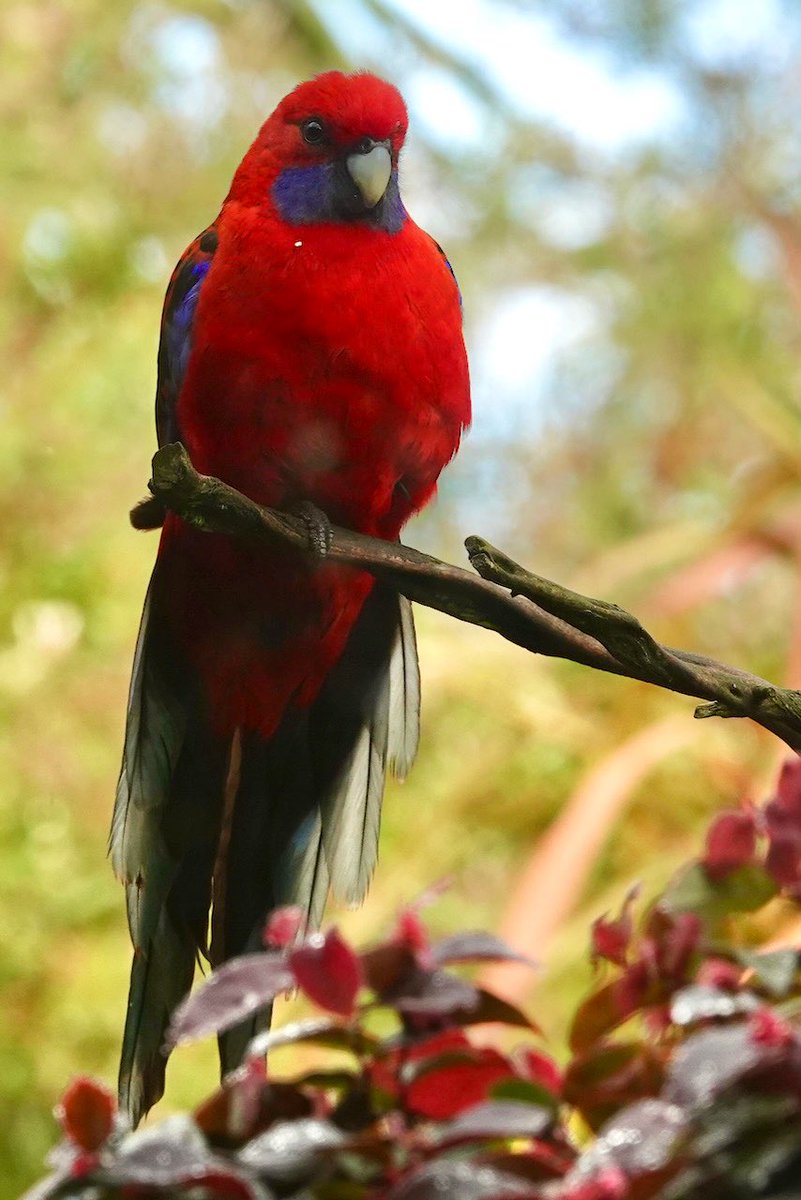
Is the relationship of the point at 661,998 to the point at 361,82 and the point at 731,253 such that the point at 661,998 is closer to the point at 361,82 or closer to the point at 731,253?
the point at 361,82

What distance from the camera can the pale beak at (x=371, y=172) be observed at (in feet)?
4.04

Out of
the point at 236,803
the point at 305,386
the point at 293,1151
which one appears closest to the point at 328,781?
the point at 236,803

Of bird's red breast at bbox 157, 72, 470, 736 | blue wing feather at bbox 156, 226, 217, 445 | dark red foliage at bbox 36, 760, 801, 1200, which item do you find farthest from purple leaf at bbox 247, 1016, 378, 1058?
blue wing feather at bbox 156, 226, 217, 445

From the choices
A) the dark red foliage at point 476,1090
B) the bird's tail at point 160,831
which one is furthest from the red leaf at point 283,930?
the bird's tail at point 160,831

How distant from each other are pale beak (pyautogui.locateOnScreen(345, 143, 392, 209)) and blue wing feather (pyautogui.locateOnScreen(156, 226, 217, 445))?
14 centimetres

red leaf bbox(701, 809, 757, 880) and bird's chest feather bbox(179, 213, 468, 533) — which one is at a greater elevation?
bird's chest feather bbox(179, 213, 468, 533)

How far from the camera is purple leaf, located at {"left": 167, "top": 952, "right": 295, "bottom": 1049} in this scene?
1.59 ft

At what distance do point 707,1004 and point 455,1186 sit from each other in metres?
0.13

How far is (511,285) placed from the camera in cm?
374

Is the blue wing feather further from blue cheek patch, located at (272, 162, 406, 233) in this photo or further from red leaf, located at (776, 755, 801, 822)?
red leaf, located at (776, 755, 801, 822)

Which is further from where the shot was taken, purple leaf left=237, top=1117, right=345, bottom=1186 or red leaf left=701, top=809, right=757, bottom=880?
red leaf left=701, top=809, right=757, bottom=880

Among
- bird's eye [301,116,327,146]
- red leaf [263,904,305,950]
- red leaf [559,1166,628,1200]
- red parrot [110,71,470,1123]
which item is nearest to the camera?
red leaf [559,1166,628,1200]

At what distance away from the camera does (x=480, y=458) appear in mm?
3561

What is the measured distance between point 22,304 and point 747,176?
6.39 ft
